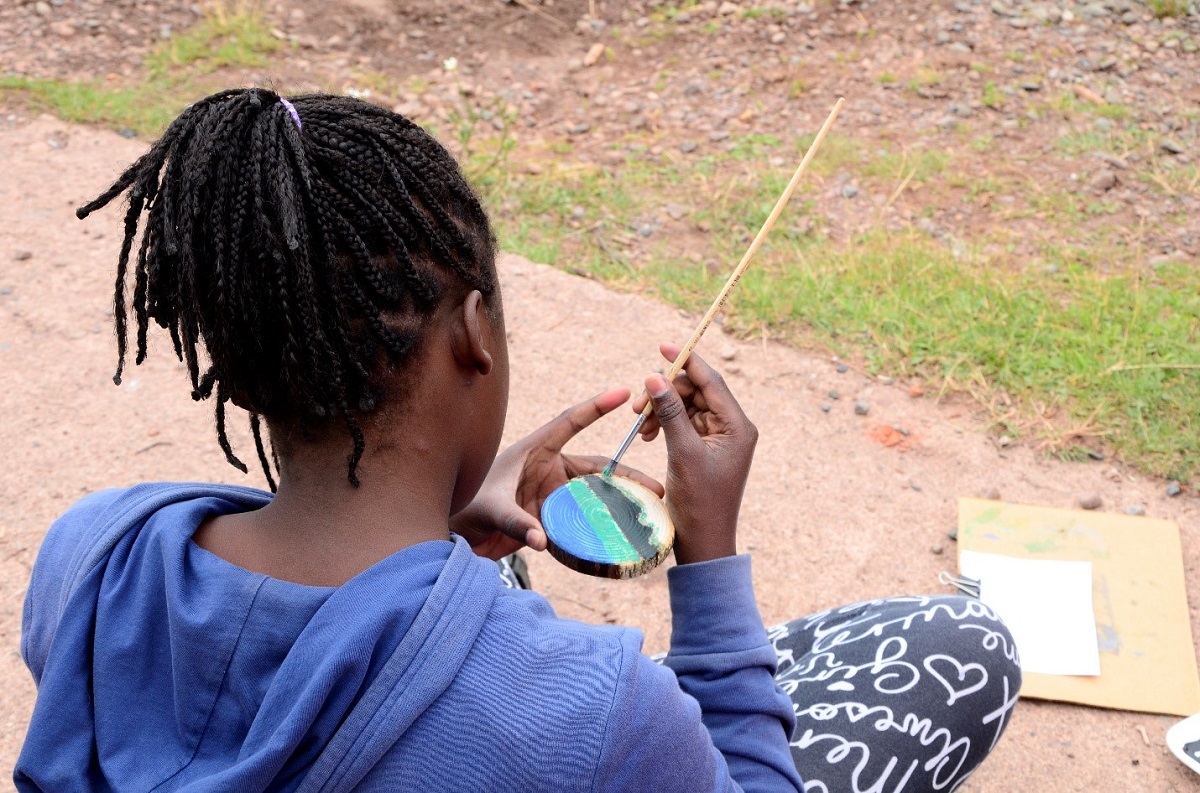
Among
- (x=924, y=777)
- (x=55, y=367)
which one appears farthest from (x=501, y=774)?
(x=55, y=367)

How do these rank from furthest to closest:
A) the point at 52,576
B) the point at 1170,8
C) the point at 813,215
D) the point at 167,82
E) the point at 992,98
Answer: the point at 1170,8 < the point at 167,82 < the point at 992,98 < the point at 813,215 < the point at 52,576

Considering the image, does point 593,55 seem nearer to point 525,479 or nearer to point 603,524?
point 525,479

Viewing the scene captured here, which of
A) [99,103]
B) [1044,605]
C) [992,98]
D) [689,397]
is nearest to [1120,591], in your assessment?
[1044,605]

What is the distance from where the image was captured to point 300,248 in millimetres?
1037

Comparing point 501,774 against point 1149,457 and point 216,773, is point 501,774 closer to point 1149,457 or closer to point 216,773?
point 216,773

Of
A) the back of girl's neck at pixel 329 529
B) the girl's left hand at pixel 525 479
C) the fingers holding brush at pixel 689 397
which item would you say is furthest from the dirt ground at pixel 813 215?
the back of girl's neck at pixel 329 529

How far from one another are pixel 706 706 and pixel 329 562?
0.51 m

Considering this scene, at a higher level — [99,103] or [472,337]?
[472,337]

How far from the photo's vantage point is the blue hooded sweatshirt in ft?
3.19

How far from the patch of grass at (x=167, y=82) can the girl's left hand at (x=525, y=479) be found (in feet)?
10.0

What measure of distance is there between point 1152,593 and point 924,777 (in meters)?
1.15

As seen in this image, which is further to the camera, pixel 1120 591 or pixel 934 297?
pixel 934 297

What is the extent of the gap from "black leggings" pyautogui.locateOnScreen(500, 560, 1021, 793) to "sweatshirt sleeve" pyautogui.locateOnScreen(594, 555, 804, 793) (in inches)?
10.3

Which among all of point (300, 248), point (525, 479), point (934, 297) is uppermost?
point (300, 248)
